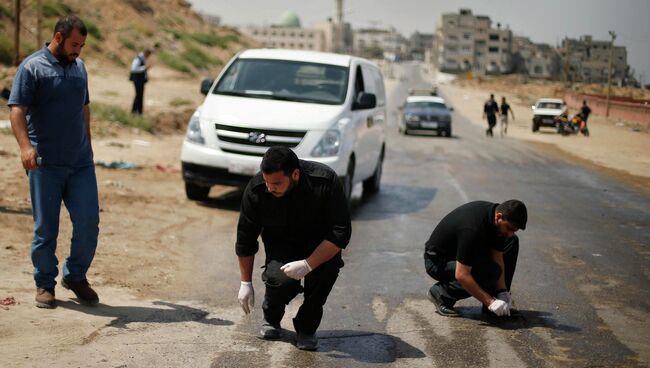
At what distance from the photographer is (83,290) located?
6.92 m

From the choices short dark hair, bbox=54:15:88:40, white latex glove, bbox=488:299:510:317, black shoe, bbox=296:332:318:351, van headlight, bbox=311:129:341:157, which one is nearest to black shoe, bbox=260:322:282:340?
black shoe, bbox=296:332:318:351

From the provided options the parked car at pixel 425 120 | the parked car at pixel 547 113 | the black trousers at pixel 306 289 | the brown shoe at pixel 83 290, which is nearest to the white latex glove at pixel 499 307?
the black trousers at pixel 306 289

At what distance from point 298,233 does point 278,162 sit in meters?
0.69

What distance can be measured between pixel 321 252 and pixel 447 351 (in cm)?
112

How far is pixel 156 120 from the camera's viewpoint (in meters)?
24.8

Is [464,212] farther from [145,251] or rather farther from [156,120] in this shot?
[156,120]

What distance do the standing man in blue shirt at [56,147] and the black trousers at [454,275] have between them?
8.55 ft

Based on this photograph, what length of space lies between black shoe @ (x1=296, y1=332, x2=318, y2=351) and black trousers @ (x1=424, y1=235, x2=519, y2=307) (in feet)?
4.78

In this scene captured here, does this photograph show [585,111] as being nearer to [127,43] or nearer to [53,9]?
[127,43]

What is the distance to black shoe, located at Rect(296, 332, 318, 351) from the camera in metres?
6.05

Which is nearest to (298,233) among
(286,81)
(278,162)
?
(278,162)

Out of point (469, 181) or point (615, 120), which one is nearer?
point (469, 181)

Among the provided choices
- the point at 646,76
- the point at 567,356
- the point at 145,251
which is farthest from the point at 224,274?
the point at 646,76

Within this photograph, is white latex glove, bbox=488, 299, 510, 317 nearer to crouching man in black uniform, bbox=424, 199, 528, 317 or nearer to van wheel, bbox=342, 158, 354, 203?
crouching man in black uniform, bbox=424, 199, 528, 317
